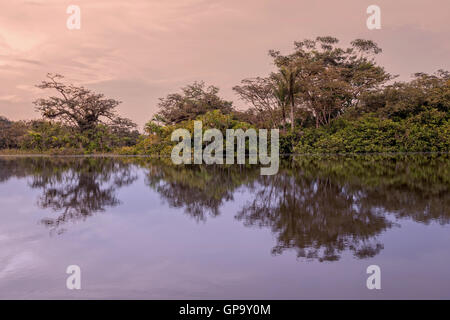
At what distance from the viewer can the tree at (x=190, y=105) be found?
1441 inches

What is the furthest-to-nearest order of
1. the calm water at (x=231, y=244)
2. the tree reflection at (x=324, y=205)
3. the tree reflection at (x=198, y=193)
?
the tree reflection at (x=198, y=193) < the tree reflection at (x=324, y=205) < the calm water at (x=231, y=244)

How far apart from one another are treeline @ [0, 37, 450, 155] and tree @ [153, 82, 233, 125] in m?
0.10

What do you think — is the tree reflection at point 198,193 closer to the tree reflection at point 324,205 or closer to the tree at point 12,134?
the tree reflection at point 324,205

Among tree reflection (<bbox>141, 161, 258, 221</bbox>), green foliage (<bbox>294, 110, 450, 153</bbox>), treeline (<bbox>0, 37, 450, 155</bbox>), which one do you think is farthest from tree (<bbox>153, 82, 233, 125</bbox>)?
tree reflection (<bbox>141, 161, 258, 221</bbox>)

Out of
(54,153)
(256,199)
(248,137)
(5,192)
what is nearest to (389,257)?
(256,199)

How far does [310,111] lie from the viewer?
34.7m

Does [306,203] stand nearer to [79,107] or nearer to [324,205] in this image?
[324,205]

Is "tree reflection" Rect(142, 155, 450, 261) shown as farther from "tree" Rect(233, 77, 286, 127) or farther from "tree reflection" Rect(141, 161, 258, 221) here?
"tree" Rect(233, 77, 286, 127)

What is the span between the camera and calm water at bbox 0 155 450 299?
10.6 ft

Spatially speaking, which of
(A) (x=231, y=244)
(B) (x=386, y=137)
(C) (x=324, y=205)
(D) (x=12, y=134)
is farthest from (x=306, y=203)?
(D) (x=12, y=134)

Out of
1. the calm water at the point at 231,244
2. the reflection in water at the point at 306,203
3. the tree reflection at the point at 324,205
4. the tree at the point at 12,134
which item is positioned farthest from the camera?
the tree at the point at 12,134

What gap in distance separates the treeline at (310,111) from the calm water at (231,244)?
21846 mm

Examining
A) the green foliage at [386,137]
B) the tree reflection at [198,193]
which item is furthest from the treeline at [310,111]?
the tree reflection at [198,193]
